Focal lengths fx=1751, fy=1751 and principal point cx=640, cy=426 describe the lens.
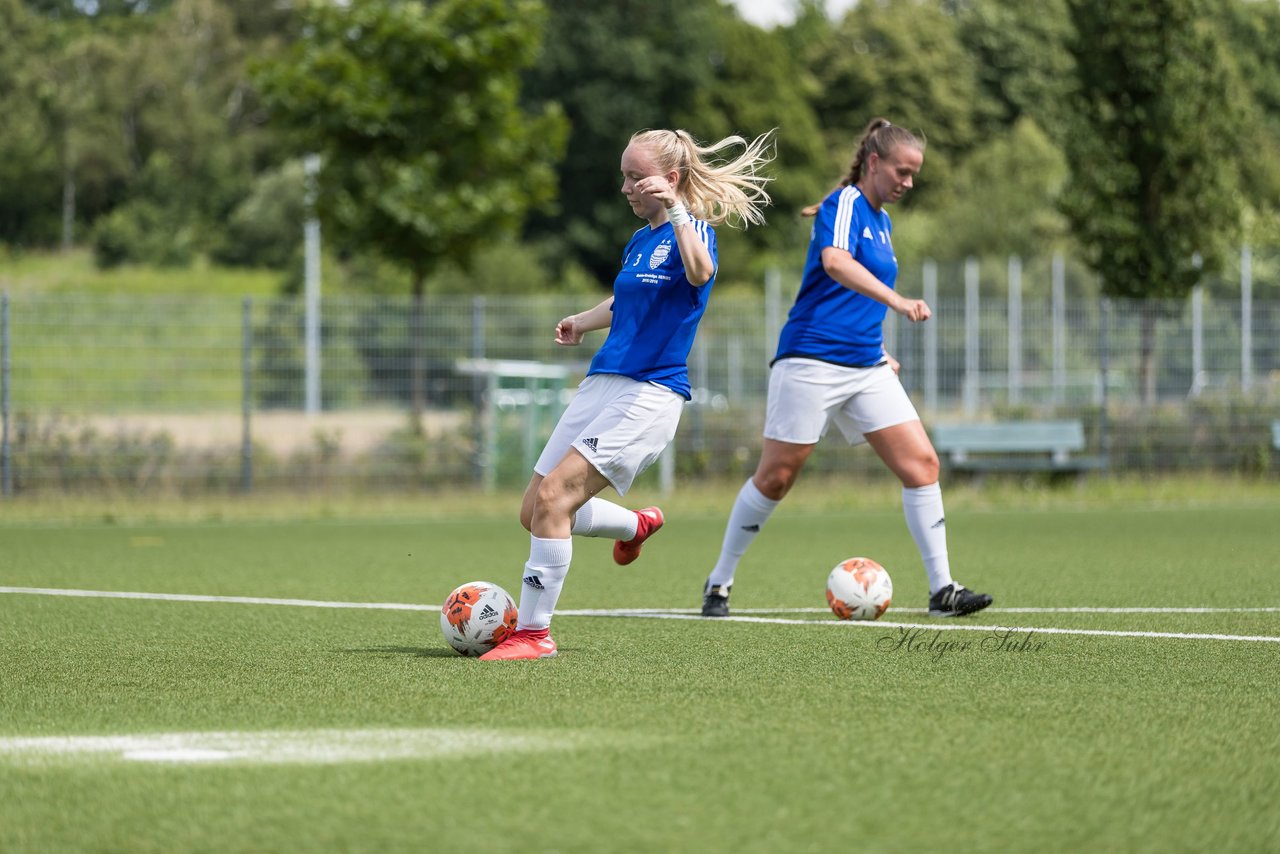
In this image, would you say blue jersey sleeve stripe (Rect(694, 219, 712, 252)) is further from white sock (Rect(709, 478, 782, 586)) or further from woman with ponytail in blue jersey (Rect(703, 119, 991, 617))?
white sock (Rect(709, 478, 782, 586))

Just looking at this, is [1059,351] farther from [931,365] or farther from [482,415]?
[482,415]

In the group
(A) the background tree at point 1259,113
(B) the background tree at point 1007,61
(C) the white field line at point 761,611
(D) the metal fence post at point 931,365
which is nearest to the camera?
(C) the white field line at point 761,611

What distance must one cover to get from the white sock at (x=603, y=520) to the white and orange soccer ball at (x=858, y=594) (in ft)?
3.84

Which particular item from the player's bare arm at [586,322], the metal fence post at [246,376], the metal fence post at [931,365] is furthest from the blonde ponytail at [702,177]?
the metal fence post at [931,365]

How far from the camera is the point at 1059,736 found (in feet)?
15.3

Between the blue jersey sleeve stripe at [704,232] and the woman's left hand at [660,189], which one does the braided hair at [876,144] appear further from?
the woman's left hand at [660,189]

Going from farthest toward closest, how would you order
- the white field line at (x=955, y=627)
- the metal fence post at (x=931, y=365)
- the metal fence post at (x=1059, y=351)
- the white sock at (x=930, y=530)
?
the metal fence post at (x=931, y=365), the metal fence post at (x=1059, y=351), the white sock at (x=930, y=530), the white field line at (x=955, y=627)

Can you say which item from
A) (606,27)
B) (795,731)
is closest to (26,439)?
(795,731)

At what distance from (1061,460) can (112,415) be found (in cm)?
981

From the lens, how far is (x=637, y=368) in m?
6.38

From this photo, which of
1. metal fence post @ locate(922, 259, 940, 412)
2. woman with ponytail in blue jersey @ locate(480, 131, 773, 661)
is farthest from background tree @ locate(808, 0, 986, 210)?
woman with ponytail in blue jersey @ locate(480, 131, 773, 661)

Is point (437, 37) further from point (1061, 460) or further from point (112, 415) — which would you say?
point (1061, 460)

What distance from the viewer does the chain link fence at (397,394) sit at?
17.0 m

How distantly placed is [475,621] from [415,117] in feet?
46.1
